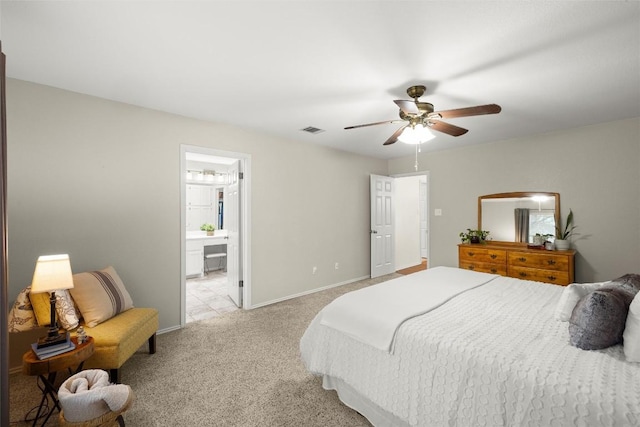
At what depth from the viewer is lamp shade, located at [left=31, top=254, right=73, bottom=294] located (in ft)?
5.79

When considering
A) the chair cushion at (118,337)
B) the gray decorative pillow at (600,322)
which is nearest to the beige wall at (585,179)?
the gray decorative pillow at (600,322)

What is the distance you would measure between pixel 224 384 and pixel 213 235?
418 cm

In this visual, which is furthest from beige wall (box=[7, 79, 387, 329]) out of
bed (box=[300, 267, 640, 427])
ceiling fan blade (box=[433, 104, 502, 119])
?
ceiling fan blade (box=[433, 104, 502, 119])

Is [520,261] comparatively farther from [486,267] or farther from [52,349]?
[52,349]

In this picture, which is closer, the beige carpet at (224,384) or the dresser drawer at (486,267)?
the beige carpet at (224,384)

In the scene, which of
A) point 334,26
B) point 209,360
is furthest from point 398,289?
point 334,26

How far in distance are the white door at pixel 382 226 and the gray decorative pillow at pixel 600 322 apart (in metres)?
4.02

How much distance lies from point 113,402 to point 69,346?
63 centimetres

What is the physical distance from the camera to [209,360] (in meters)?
2.56

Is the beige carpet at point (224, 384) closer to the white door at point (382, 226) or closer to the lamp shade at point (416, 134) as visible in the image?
the lamp shade at point (416, 134)

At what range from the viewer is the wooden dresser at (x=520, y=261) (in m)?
3.58

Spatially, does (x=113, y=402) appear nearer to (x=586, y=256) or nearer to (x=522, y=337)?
(x=522, y=337)

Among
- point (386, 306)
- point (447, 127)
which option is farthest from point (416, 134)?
point (386, 306)

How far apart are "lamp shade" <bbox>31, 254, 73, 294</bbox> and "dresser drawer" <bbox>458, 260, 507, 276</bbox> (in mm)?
4736
